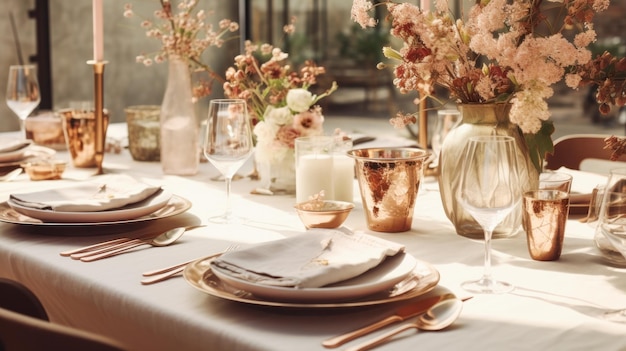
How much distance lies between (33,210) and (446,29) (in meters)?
0.80

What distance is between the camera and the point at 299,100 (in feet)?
6.08

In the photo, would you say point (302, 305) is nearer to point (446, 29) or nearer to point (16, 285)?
point (16, 285)

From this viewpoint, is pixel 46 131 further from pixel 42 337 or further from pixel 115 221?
pixel 42 337

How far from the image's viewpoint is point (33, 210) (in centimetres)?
151

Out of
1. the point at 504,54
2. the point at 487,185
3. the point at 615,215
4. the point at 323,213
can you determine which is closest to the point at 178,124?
the point at 323,213

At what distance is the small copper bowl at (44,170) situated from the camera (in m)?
2.10

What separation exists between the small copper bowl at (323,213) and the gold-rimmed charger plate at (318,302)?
0.96 ft

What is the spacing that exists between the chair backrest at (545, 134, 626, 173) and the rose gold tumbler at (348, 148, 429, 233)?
1156 mm

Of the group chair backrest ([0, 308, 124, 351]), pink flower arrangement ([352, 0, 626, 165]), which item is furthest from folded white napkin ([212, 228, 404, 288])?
pink flower arrangement ([352, 0, 626, 165])

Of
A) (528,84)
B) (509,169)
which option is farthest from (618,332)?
(528,84)

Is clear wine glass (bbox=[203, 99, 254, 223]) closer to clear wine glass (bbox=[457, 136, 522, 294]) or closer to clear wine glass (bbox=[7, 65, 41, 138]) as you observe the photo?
clear wine glass (bbox=[457, 136, 522, 294])

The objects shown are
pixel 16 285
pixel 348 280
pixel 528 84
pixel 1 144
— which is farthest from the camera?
pixel 1 144

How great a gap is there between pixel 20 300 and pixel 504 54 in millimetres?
851

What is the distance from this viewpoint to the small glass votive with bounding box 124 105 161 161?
7.65 feet
